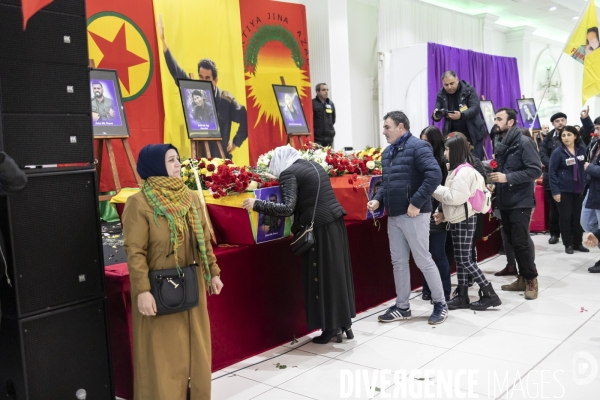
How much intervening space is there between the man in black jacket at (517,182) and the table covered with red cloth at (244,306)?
142 cm

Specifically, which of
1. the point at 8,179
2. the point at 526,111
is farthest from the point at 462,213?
the point at 526,111

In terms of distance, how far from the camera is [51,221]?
2.79 metres

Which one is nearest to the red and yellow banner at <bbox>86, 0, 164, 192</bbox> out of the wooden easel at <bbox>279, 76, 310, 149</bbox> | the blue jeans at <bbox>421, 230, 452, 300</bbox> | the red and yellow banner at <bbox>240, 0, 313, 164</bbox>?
the red and yellow banner at <bbox>240, 0, 313, 164</bbox>

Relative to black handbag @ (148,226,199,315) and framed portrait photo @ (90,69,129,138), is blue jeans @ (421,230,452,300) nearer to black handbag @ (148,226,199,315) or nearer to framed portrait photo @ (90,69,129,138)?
black handbag @ (148,226,199,315)

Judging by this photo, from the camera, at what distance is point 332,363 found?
377cm

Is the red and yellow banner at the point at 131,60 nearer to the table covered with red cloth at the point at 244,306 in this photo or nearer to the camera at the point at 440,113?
the table covered with red cloth at the point at 244,306

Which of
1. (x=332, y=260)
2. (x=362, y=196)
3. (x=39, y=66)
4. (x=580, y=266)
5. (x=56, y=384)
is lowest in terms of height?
(x=580, y=266)

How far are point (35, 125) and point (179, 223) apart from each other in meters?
0.81

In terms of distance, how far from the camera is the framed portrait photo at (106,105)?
5699mm

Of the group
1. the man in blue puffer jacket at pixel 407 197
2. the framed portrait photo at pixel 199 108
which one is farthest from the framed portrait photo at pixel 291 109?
the man in blue puffer jacket at pixel 407 197

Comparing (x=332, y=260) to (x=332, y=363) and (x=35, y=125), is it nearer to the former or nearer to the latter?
(x=332, y=363)

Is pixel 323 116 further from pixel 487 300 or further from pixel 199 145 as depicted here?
pixel 487 300

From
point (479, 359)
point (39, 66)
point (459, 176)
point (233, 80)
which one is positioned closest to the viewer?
point (39, 66)

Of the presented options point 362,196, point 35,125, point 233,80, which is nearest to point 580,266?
point 362,196
